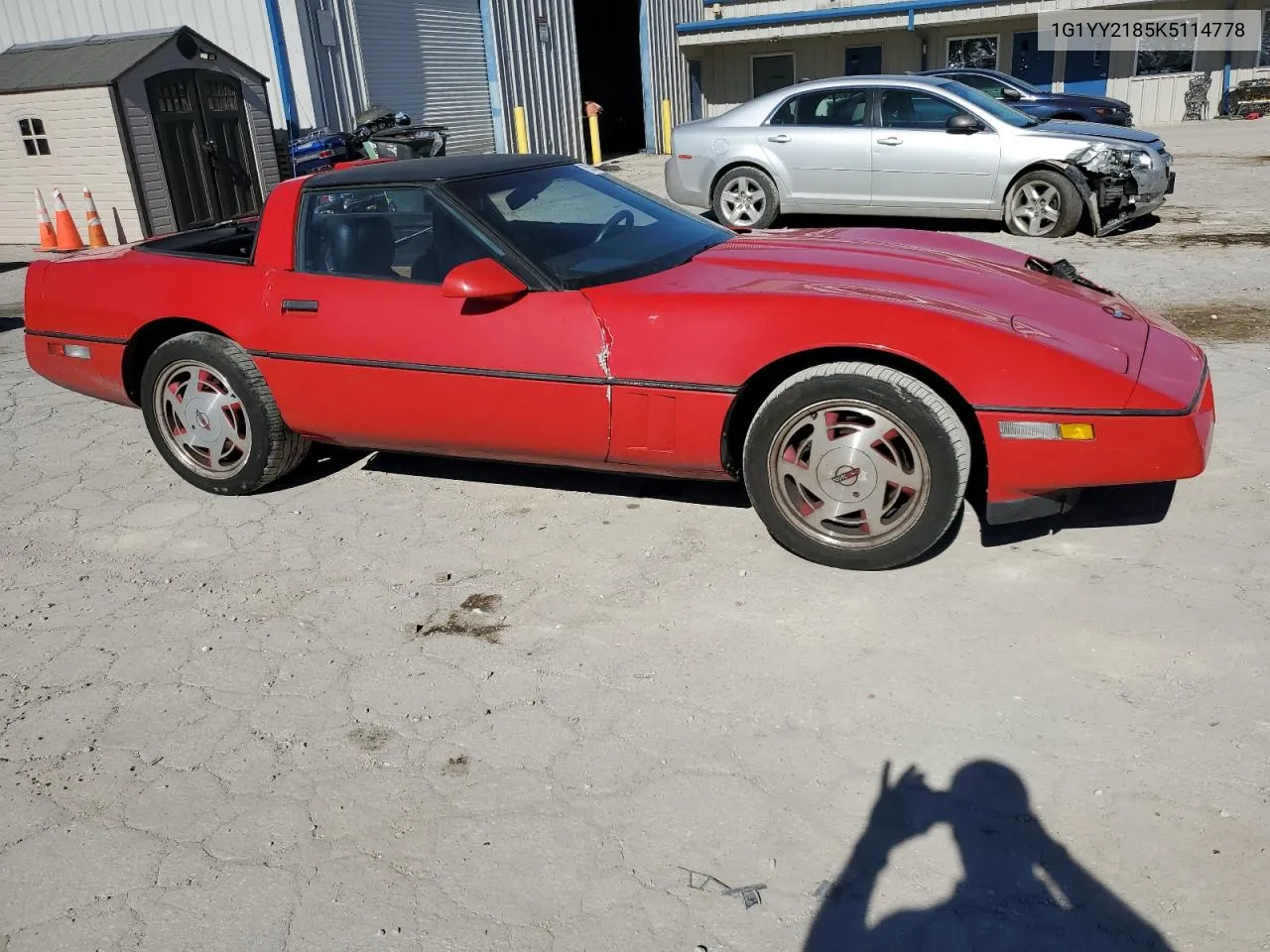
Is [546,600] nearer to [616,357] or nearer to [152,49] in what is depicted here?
[616,357]

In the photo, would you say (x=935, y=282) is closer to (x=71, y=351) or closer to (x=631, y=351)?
(x=631, y=351)

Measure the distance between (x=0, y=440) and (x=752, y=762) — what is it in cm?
473

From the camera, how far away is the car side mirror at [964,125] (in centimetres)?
914

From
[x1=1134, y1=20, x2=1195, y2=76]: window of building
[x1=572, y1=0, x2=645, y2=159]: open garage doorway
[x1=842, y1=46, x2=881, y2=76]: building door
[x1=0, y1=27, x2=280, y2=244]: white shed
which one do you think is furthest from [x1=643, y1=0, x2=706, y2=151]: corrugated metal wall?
[x1=0, y1=27, x2=280, y2=244]: white shed

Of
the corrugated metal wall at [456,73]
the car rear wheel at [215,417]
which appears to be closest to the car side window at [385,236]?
the car rear wheel at [215,417]

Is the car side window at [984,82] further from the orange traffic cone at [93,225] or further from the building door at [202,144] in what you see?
the orange traffic cone at [93,225]

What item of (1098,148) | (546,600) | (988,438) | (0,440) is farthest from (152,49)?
(988,438)

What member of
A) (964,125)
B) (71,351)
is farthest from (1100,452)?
(964,125)

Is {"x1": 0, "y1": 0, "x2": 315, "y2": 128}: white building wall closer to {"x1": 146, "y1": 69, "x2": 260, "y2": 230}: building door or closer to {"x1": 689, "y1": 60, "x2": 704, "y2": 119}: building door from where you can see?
{"x1": 146, "y1": 69, "x2": 260, "y2": 230}: building door

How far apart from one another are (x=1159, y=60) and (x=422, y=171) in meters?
23.9

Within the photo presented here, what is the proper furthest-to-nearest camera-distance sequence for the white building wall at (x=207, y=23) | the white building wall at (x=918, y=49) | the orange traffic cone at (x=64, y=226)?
the white building wall at (x=918, y=49) → the white building wall at (x=207, y=23) → the orange traffic cone at (x=64, y=226)

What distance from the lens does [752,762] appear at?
2684 mm

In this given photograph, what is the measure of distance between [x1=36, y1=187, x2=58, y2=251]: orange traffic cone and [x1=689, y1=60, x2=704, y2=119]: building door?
1695 centimetres

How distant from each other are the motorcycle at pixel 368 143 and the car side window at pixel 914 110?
21.7 ft
